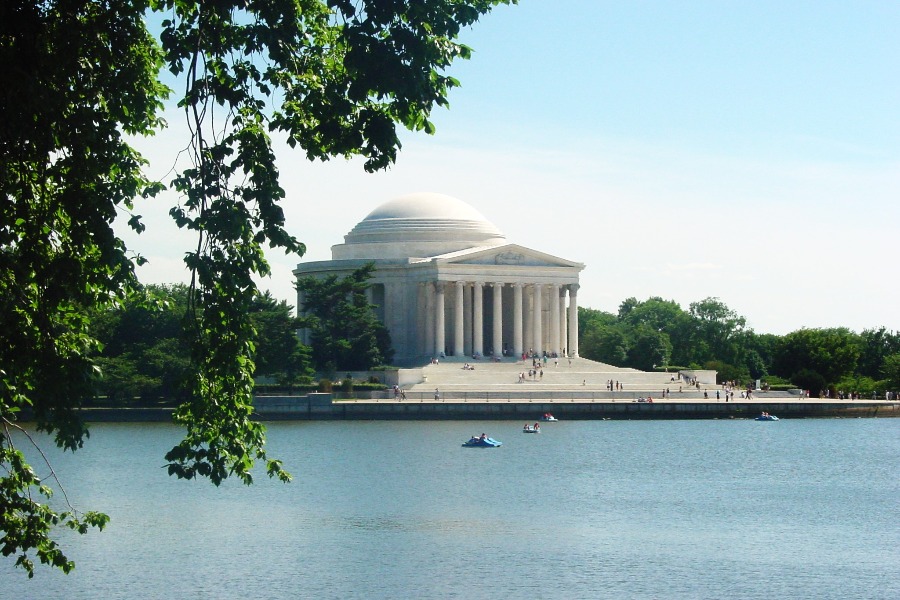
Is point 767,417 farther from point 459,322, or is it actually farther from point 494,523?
point 494,523

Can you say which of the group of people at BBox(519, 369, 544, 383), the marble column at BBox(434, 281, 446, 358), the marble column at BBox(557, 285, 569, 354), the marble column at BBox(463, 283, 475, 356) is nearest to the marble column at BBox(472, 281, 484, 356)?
the marble column at BBox(463, 283, 475, 356)

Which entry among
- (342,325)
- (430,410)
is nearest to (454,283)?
(342,325)

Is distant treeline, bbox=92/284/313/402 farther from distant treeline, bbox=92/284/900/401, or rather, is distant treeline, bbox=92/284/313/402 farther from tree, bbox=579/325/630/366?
tree, bbox=579/325/630/366

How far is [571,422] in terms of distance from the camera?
330ft

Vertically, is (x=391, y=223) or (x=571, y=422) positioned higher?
(x=391, y=223)

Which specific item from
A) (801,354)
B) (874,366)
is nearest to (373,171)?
(801,354)

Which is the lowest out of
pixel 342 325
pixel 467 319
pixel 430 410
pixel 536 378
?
pixel 430 410

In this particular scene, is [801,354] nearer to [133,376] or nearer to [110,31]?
[133,376]

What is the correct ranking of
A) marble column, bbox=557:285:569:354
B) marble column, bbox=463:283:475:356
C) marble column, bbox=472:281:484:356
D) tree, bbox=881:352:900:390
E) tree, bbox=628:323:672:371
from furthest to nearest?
tree, bbox=628:323:672:371 < marble column, bbox=557:285:569:354 < marble column, bbox=463:283:475:356 < marble column, bbox=472:281:484:356 < tree, bbox=881:352:900:390

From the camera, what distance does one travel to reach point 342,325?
395 feet

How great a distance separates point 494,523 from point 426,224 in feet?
291

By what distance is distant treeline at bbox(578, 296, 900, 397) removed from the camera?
12925 cm

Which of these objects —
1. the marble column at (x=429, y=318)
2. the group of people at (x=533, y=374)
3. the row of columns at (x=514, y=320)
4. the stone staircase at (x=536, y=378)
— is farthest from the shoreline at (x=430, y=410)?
the marble column at (x=429, y=318)

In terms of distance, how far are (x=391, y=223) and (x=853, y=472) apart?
74.4 metres
